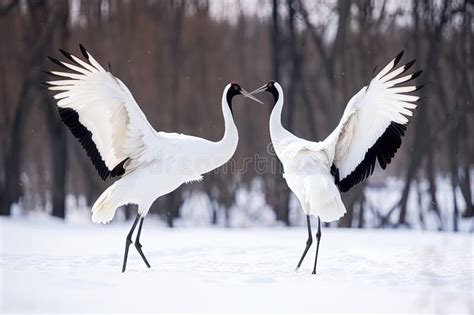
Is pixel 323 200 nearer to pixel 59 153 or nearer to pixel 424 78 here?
pixel 424 78

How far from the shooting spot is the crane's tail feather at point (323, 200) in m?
5.23

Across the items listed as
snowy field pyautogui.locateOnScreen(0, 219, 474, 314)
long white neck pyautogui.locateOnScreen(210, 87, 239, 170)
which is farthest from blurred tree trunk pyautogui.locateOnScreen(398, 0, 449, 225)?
long white neck pyautogui.locateOnScreen(210, 87, 239, 170)

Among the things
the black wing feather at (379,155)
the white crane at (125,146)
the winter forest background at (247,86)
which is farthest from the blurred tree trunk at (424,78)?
the white crane at (125,146)

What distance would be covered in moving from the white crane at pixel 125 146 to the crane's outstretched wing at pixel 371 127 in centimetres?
99

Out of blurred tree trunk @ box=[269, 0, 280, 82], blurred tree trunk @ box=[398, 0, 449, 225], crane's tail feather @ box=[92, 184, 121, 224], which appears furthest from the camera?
blurred tree trunk @ box=[269, 0, 280, 82]

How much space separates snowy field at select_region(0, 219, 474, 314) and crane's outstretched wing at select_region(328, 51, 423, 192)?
84 centimetres

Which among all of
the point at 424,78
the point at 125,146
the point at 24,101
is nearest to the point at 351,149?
the point at 125,146

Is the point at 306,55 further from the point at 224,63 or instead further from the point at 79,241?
the point at 79,241

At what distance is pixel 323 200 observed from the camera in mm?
5227

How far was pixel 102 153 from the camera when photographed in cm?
566

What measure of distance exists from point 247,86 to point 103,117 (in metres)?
4.08

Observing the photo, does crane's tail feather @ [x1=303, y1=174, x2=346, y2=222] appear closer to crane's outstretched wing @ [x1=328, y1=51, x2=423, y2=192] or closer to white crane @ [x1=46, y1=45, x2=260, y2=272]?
crane's outstretched wing @ [x1=328, y1=51, x2=423, y2=192]

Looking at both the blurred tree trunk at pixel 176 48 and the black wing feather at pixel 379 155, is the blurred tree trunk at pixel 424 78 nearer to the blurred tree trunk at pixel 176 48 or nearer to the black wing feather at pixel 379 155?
the blurred tree trunk at pixel 176 48

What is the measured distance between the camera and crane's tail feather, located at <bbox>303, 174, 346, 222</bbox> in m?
5.23
